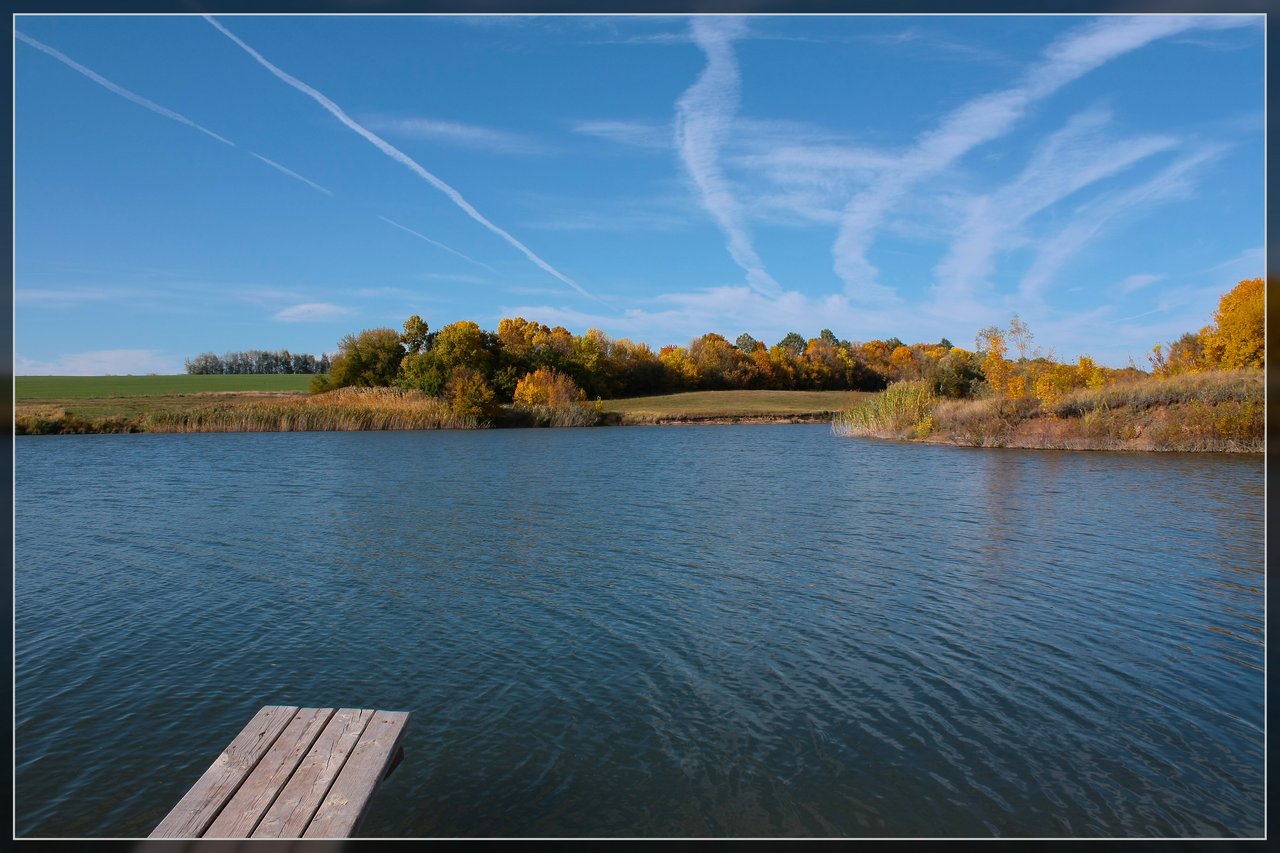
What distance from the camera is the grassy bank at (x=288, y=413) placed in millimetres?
48156

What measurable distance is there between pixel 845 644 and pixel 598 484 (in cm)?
1535

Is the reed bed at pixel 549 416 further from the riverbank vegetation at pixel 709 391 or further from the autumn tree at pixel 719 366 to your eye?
the autumn tree at pixel 719 366

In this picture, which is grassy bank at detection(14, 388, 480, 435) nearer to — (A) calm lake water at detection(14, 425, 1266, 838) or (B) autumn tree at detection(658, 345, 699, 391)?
(A) calm lake water at detection(14, 425, 1266, 838)

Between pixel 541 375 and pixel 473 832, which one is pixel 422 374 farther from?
pixel 473 832

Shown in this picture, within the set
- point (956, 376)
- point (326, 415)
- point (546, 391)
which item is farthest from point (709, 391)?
point (326, 415)

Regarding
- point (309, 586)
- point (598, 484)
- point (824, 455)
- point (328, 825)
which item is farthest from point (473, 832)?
point (824, 455)

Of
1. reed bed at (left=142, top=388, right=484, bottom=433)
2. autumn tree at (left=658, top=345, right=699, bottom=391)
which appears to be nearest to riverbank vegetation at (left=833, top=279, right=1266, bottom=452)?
reed bed at (left=142, top=388, right=484, bottom=433)

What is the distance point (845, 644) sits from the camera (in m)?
8.67

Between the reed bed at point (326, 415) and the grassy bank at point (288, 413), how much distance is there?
6 centimetres

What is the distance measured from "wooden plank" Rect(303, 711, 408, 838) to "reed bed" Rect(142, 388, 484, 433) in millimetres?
49418

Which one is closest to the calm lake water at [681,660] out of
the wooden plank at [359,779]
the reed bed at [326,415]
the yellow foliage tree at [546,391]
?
the wooden plank at [359,779]

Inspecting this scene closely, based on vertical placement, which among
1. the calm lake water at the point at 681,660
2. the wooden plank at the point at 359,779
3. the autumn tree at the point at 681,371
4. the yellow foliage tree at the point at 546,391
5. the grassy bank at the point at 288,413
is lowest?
the calm lake water at the point at 681,660

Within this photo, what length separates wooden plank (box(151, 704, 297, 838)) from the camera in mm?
4277

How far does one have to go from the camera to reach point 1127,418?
107ft
